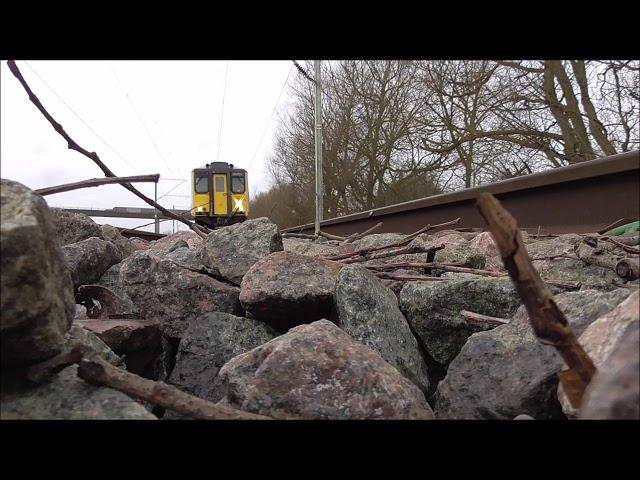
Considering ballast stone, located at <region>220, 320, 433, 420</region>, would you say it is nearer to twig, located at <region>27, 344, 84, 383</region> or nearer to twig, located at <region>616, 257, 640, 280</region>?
twig, located at <region>27, 344, 84, 383</region>

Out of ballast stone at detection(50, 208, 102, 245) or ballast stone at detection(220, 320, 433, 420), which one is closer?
ballast stone at detection(220, 320, 433, 420)

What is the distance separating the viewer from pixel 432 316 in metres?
2.13

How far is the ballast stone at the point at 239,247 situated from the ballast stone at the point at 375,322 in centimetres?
81

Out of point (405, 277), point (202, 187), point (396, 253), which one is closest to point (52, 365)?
point (405, 277)

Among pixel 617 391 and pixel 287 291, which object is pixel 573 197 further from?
pixel 617 391

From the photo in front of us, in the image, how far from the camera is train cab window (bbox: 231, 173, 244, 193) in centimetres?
1878

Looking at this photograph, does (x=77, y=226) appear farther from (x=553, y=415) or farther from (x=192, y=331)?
(x=553, y=415)

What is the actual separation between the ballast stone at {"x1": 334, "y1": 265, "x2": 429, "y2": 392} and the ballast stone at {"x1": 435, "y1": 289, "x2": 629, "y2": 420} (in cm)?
31

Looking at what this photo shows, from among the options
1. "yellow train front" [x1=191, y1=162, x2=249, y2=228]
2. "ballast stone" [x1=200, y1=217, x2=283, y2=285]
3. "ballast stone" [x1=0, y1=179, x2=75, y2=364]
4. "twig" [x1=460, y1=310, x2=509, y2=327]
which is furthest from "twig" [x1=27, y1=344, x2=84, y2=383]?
"yellow train front" [x1=191, y1=162, x2=249, y2=228]

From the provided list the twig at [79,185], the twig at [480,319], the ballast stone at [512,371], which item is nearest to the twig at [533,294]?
the ballast stone at [512,371]

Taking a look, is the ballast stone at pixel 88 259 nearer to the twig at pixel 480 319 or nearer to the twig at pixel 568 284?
the twig at pixel 480 319

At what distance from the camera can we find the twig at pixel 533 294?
0.76 metres

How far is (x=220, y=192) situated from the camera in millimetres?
18812

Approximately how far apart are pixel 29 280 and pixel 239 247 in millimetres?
1894
